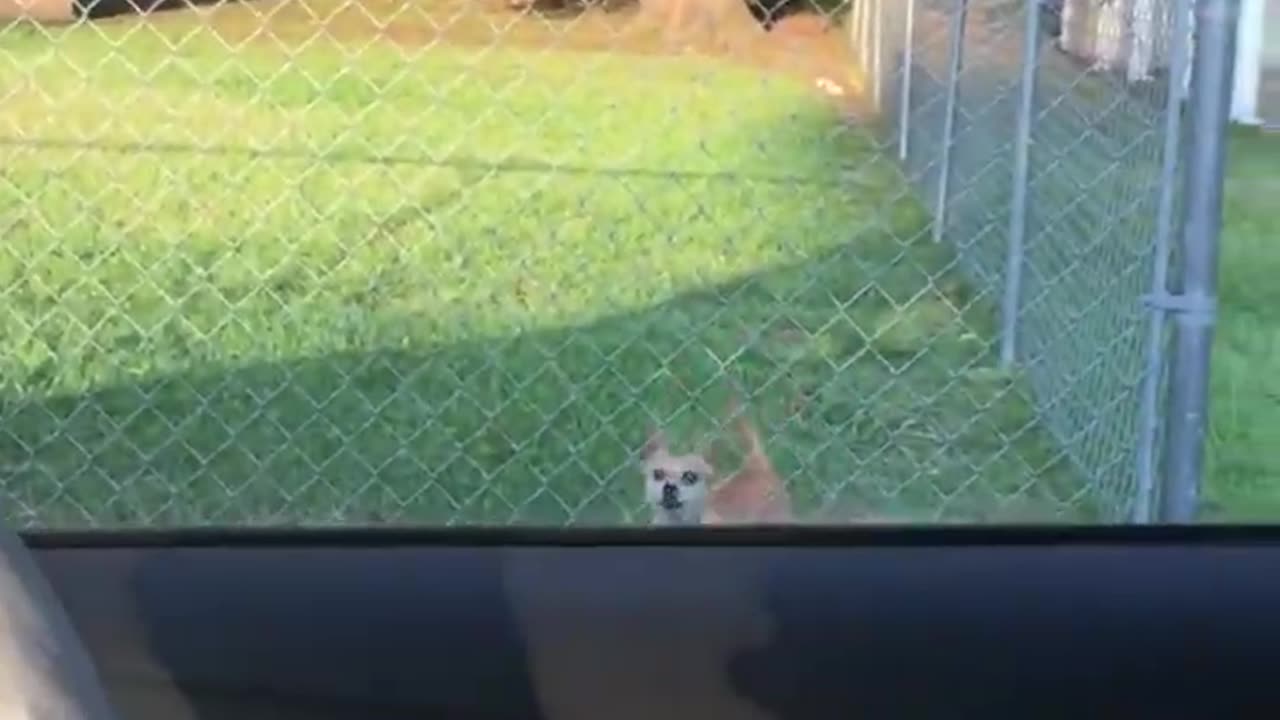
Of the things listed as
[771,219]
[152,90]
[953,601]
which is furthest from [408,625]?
[152,90]

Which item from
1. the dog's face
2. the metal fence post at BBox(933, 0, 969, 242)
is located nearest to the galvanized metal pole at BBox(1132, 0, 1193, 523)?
the dog's face

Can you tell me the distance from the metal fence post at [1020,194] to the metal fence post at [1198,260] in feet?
2.90

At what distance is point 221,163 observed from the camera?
336 cm

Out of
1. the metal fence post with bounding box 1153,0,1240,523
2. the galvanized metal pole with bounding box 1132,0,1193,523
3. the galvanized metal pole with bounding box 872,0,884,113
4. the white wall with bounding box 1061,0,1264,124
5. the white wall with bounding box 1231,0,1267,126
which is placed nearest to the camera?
the metal fence post with bounding box 1153,0,1240,523

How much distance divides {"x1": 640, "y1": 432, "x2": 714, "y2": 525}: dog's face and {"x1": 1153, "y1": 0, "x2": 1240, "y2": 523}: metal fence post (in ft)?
1.48

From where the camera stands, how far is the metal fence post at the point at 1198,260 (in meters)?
1.79

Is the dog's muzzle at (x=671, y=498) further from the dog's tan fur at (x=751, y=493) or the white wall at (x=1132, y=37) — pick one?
the white wall at (x=1132, y=37)

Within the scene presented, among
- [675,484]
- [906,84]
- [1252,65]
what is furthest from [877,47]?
[675,484]

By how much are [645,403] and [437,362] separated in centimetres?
30

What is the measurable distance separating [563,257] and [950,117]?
670 millimetres

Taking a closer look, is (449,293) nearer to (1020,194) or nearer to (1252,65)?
(1020,194)

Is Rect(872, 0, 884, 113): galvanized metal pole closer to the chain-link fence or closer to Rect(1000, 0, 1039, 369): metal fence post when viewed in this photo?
the chain-link fence

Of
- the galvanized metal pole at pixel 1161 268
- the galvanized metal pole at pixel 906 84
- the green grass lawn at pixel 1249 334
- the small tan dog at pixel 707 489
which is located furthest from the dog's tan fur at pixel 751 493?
the galvanized metal pole at pixel 906 84

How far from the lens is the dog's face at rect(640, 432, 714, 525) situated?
1993mm
